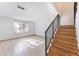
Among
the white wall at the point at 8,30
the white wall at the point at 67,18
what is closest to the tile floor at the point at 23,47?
the white wall at the point at 8,30

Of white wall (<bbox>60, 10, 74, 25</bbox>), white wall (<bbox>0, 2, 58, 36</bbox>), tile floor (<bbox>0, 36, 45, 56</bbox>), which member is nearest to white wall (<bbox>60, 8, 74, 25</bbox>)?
white wall (<bbox>60, 10, 74, 25</bbox>)

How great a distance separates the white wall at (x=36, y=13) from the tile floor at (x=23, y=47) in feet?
0.43

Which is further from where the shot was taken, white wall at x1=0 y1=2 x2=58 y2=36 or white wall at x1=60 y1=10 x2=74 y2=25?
white wall at x1=60 y1=10 x2=74 y2=25


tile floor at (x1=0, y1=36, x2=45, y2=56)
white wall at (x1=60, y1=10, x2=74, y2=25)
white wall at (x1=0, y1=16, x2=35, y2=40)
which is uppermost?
white wall at (x1=60, y1=10, x2=74, y2=25)

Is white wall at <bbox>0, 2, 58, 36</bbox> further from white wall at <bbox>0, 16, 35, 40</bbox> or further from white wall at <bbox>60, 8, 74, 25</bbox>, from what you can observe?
white wall at <bbox>60, 8, 74, 25</bbox>

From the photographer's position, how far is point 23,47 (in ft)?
5.62

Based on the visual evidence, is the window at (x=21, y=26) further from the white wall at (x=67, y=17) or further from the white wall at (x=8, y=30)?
the white wall at (x=67, y=17)

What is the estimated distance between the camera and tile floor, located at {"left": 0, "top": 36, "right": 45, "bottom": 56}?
169 centimetres

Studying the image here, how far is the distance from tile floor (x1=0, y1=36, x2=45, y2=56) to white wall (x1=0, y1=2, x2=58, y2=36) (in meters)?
0.13

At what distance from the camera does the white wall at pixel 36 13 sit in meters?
1.63

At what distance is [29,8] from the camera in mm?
1650

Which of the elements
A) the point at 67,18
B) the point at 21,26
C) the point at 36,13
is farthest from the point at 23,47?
→ the point at 67,18

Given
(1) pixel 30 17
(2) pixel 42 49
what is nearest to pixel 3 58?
(2) pixel 42 49

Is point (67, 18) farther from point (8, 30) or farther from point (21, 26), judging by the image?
point (8, 30)
